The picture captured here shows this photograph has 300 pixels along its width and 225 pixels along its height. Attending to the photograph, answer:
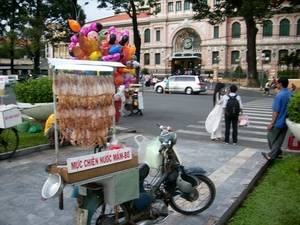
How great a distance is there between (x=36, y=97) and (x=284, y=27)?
50.8 meters

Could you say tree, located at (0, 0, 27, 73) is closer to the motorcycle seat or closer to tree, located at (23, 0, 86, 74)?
tree, located at (23, 0, 86, 74)

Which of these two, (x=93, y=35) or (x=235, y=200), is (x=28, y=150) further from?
(x=235, y=200)

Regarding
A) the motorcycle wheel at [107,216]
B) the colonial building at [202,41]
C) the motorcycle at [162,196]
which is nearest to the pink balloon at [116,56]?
the motorcycle at [162,196]

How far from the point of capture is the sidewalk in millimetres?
3996

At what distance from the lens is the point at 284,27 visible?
165 feet

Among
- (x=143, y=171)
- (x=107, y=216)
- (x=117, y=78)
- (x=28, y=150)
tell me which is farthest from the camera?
(x=117, y=78)

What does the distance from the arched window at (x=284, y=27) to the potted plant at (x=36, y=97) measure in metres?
50.0

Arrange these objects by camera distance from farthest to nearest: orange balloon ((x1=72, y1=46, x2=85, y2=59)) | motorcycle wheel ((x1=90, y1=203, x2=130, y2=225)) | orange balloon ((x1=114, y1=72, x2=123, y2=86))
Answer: orange balloon ((x1=114, y1=72, x2=123, y2=86)) < orange balloon ((x1=72, y1=46, x2=85, y2=59)) < motorcycle wheel ((x1=90, y1=203, x2=130, y2=225))

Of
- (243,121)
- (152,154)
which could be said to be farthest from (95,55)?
(152,154)

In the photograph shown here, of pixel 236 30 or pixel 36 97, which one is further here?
pixel 236 30

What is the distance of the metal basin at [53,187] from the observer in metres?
2.76

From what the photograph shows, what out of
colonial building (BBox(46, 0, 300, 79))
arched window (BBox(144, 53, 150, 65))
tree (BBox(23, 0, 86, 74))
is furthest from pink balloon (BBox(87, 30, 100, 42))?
arched window (BBox(144, 53, 150, 65))

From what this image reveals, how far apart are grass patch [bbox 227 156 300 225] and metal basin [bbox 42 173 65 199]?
7.58ft

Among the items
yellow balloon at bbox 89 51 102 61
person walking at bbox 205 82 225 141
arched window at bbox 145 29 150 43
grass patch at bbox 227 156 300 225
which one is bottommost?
grass patch at bbox 227 156 300 225
